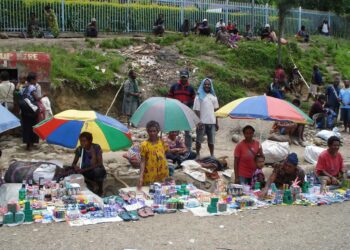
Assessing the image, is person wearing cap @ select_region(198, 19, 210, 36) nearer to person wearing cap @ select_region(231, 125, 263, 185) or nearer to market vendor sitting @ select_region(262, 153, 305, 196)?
person wearing cap @ select_region(231, 125, 263, 185)

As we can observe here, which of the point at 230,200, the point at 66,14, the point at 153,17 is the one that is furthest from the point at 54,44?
the point at 230,200

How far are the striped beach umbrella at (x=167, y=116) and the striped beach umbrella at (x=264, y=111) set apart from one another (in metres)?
0.67

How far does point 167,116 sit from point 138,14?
1246 cm

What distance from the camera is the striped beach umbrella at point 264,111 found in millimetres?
7723

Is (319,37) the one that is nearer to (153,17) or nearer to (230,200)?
(153,17)

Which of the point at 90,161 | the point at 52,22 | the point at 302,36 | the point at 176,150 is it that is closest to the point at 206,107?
the point at 176,150

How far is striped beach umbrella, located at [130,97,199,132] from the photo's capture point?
8.47 m

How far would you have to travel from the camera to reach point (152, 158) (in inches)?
303

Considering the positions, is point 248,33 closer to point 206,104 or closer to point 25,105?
point 206,104

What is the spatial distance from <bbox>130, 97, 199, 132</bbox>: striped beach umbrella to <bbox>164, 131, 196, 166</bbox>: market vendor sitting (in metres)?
0.82

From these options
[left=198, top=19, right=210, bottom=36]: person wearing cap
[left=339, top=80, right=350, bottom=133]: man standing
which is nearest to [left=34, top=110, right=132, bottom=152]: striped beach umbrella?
[left=339, top=80, right=350, bottom=133]: man standing

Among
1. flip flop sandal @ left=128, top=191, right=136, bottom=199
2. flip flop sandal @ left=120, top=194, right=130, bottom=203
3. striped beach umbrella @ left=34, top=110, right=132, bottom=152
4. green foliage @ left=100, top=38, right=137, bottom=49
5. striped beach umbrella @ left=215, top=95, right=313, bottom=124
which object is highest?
green foliage @ left=100, top=38, right=137, bottom=49

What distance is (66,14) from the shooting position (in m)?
18.7

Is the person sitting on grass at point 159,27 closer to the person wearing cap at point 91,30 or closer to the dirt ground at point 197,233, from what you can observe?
the person wearing cap at point 91,30
